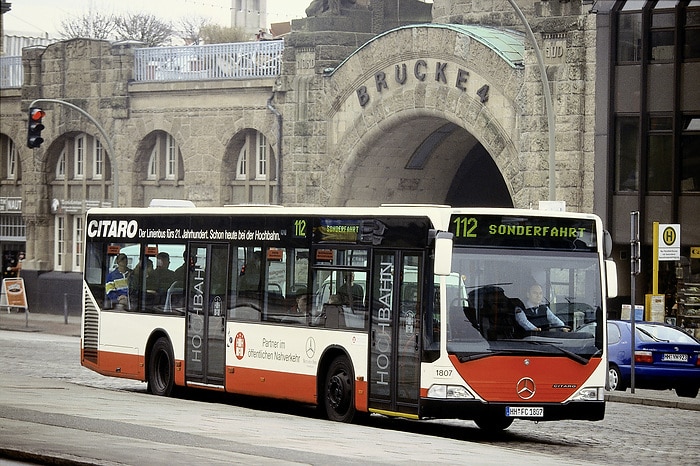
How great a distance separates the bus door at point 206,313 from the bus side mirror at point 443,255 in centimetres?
519

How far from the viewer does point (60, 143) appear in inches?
2089

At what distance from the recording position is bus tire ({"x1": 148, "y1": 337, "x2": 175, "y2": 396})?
2256cm

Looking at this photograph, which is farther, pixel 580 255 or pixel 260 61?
pixel 260 61

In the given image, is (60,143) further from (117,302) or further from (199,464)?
(199,464)

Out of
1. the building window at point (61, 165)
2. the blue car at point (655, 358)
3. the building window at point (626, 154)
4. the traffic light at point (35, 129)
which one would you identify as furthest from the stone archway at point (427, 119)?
the building window at point (61, 165)

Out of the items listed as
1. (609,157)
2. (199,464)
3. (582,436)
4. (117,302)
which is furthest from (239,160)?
(199,464)

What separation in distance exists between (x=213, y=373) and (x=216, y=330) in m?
0.59

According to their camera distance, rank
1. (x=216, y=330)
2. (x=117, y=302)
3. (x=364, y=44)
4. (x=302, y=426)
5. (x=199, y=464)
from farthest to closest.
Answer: (x=364, y=44) < (x=117, y=302) < (x=216, y=330) < (x=302, y=426) < (x=199, y=464)

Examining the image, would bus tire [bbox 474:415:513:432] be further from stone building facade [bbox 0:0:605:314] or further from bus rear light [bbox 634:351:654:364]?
stone building facade [bbox 0:0:605:314]

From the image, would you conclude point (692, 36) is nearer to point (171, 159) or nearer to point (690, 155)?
point (690, 155)

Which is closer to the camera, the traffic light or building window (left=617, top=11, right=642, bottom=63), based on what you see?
building window (left=617, top=11, right=642, bottom=63)

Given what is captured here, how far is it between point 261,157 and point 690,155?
14.8m

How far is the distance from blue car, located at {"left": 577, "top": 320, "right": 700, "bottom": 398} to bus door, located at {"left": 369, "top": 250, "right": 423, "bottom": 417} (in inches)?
346

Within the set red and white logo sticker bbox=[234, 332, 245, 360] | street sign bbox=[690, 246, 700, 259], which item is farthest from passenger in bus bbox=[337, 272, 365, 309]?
street sign bbox=[690, 246, 700, 259]
